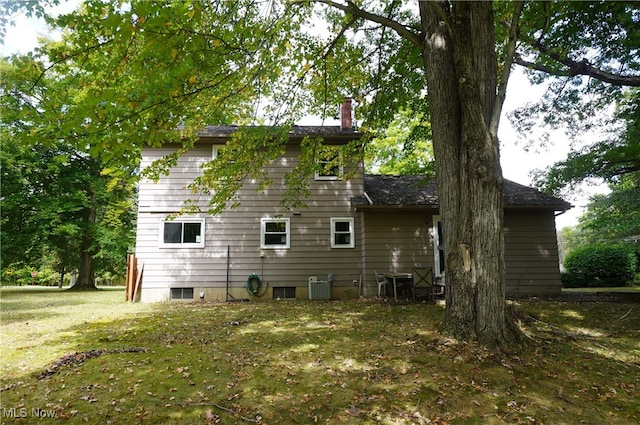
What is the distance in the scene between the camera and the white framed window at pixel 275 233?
1241cm

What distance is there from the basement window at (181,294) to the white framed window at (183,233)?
148cm

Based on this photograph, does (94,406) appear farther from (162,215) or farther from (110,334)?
(162,215)

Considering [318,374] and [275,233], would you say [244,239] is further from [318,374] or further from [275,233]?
[318,374]

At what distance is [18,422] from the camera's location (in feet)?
11.1

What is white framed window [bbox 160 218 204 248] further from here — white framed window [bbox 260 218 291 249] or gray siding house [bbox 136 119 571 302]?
white framed window [bbox 260 218 291 249]

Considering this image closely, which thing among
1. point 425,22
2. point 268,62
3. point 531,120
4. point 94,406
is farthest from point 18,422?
point 531,120

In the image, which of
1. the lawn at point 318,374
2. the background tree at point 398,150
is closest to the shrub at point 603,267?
the background tree at point 398,150

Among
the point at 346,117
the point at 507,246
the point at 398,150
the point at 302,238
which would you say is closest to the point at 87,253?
the point at 302,238

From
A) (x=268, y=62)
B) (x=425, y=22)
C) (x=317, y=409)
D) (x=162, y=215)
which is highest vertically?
(x=425, y=22)

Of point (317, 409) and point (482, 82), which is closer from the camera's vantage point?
point (317, 409)

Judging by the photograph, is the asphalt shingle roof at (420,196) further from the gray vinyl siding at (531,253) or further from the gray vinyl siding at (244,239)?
the gray vinyl siding at (244,239)

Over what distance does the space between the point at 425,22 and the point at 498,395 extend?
554 centimetres

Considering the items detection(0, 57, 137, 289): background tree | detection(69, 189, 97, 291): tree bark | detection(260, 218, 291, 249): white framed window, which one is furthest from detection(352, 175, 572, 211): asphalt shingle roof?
detection(69, 189, 97, 291): tree bark

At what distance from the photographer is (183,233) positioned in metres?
12.2
